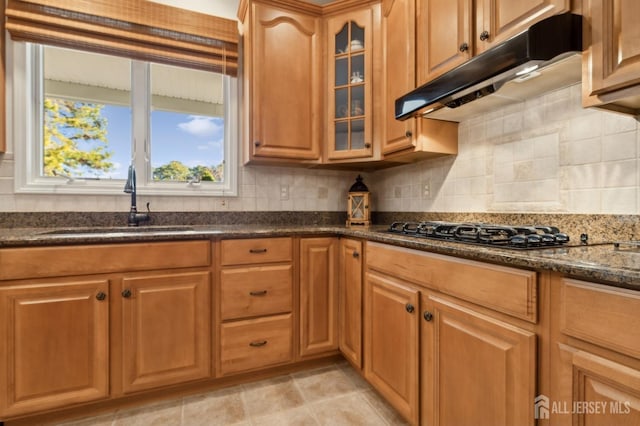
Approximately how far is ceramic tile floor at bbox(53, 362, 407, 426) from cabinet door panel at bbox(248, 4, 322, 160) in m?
1.43

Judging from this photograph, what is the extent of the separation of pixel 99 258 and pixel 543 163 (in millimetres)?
2125

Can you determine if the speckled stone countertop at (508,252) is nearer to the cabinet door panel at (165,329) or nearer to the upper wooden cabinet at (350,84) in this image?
the cabinet door panel at (165,329)

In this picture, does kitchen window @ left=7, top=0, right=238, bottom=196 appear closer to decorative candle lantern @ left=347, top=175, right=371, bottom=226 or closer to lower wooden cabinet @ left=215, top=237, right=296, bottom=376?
lower wooden cabinet @ left=215, top=237, right=296, bottom=376

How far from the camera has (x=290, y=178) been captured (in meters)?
2.49

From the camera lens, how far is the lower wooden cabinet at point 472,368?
896 millimetres

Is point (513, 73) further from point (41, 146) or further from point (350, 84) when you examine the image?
point (41, 146)

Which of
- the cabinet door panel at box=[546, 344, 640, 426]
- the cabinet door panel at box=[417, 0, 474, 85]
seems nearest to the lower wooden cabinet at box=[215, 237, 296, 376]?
the cabinet door panel at box=[417, 0, 474, 85]

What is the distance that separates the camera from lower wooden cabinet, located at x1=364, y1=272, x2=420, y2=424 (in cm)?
133

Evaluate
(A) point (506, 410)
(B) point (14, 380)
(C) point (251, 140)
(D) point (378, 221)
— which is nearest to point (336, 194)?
(D) point (378, 221)

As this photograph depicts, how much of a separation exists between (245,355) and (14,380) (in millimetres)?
1020

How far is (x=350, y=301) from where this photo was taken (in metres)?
1.87

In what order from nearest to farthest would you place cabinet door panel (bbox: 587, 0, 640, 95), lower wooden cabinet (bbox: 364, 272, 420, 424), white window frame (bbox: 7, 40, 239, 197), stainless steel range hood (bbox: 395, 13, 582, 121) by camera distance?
1. cabinet door panel (bbox: 587, 0, 640, 95)
2. stainless steel range hood (bbox: 395, 13, 582, 121)
3. lower wooden cabinet (bbox: 364, 272, 420, 424)
4. white window frame (bbox: 7, 40, 239, 197)

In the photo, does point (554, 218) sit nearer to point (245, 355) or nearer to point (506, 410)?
point (506, 410)

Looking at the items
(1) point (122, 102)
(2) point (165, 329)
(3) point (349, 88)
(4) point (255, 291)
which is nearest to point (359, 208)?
(3) point (349, 88)
